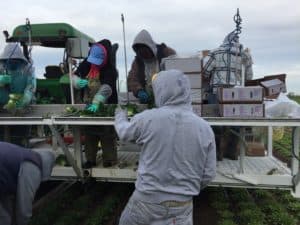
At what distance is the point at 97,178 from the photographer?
4.67m

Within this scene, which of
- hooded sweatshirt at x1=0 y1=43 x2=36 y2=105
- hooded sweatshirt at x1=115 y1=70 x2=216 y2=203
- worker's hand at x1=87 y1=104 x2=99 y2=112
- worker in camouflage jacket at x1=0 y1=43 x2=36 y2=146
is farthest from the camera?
hooded sweatshirt at x1=0 y1=43 x2=36 y2=105

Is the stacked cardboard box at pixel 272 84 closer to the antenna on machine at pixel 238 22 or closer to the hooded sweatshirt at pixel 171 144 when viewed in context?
the antenna on machine at pixel 238 22

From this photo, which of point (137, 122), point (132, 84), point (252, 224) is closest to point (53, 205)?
point (132, 84)

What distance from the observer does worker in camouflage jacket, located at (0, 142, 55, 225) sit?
8.93 ft

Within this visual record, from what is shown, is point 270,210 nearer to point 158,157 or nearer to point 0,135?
point 158,157

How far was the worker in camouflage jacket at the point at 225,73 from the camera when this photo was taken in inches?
185

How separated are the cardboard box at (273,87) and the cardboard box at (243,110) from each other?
2.71 ft

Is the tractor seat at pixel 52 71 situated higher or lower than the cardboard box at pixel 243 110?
higher

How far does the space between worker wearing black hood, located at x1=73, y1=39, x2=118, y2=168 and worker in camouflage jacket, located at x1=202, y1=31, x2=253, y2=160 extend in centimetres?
124

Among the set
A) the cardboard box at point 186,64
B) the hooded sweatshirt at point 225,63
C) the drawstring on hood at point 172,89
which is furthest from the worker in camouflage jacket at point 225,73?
the drawstring on hood at point 172,89

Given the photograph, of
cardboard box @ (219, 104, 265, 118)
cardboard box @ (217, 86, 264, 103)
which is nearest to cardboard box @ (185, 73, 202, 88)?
cardboard box @ (217, 86, 264, 103)

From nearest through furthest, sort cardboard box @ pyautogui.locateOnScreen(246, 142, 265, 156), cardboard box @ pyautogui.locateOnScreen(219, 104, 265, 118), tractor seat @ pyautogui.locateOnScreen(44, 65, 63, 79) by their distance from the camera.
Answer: cardboard box @ pyautogui.locateOnScreen(219, 104, 265, 118) < cardboard box @ pyautogui.locateOnScreen(246, 142, 265, 156) < tractor seat @ pyautogui.locateOnScreen(44, 65, 63, 79)

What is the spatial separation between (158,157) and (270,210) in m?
3.22

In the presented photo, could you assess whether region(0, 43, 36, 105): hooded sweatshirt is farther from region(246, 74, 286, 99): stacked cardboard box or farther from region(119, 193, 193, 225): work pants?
region(246, 74, 286, 99): stacked cardboard box
